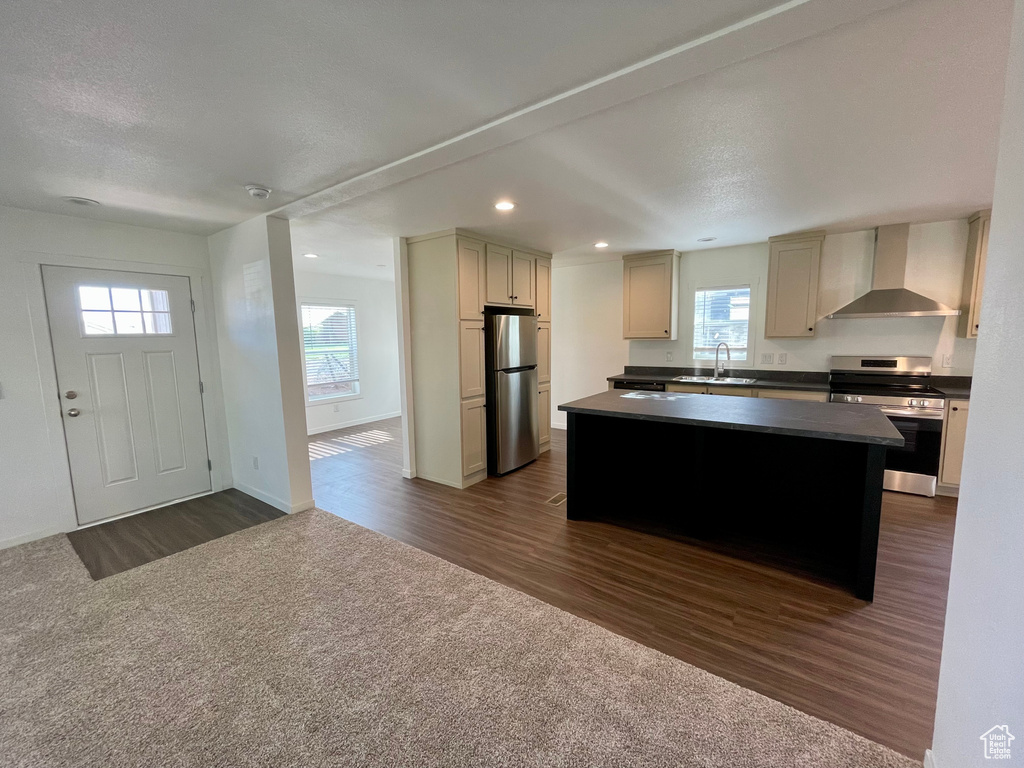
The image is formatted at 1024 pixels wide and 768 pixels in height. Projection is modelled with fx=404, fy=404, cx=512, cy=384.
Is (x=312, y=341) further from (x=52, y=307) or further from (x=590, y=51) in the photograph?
(x=590, y=51)

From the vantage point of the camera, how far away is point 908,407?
3.48m

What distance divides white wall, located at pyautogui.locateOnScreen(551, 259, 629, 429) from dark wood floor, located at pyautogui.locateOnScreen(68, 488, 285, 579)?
13.3ft

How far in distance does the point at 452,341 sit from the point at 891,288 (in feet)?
13.6

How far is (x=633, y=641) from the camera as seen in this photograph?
194 cm

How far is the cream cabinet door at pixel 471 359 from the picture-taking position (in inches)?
152

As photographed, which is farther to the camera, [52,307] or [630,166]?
[52,307]

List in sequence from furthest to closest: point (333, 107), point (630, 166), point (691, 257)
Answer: point (691, 257)
point (630, 166)
point (333, 107)

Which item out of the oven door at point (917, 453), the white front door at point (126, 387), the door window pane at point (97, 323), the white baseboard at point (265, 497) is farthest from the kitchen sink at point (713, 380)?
the door window pane at point (97, 323)

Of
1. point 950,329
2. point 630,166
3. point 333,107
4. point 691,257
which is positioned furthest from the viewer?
point 691,257

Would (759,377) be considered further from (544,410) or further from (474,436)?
(474,436)

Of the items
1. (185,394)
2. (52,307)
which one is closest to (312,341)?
(185,394)

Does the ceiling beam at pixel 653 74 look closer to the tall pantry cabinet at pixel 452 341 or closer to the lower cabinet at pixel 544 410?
the tall pantry cabinet at pixel 452 341

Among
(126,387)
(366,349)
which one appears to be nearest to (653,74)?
(126,387)

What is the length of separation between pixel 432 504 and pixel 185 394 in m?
2.51
